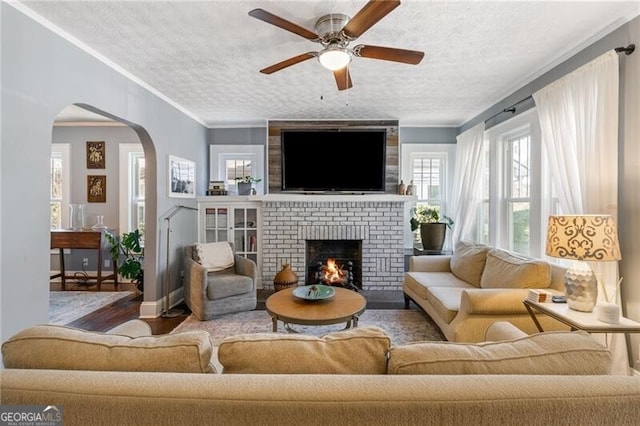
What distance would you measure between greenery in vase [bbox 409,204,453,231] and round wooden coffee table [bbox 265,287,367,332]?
90.0 inches

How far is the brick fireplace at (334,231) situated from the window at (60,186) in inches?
132

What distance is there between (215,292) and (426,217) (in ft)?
10.8

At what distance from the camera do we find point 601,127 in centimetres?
218

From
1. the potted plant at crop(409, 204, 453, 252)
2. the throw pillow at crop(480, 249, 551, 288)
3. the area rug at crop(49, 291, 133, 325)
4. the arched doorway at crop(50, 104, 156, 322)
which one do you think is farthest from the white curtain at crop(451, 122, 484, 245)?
the arched doorway at crop(50, 104, 156, 322)

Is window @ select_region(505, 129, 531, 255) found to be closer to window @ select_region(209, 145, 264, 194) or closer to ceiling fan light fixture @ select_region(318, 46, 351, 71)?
ceiling fan light fixture @ select_region(318, 46, 351, 71)

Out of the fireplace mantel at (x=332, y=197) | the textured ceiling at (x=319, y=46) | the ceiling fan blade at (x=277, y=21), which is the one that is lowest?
the fireplace mantel at (x=332, y=197)

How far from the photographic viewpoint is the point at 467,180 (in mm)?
4359

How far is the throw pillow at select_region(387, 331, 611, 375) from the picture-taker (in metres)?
0.94

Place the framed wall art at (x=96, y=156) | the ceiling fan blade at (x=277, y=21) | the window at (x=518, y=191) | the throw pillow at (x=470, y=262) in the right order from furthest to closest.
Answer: the framed wall art at (x=96, y=156)
the window at (x=518, y=191)
the throw pillow at (x=470, y=262)
the ceiling fan blade at (x=277, y=21)

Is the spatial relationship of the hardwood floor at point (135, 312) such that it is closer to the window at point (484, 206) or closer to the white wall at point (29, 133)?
the white wall at point (29, 133)

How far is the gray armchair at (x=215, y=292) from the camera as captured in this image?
3.35 metres

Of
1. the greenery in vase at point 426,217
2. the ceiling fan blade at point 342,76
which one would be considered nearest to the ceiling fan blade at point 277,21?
the ceiling fan blade at point 342,76

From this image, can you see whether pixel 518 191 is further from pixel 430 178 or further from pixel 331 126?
pixel 331 126

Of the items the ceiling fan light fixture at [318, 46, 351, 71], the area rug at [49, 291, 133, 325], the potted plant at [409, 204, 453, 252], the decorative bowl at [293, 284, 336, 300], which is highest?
the ceiling fan light fixture at [318, 46, 351, 71]
